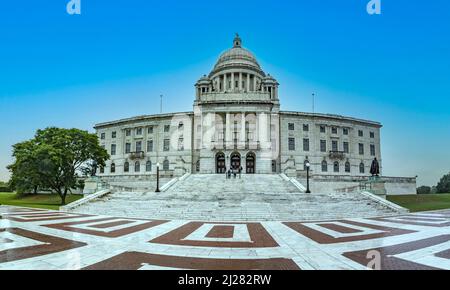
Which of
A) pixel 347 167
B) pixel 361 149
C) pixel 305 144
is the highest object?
pixel 305 144

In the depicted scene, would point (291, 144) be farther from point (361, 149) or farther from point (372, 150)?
point (372, 150)

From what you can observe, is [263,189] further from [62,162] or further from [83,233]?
[62,162]

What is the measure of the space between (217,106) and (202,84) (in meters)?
11.6

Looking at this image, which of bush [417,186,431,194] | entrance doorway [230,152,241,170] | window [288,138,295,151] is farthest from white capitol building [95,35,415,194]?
bush [417,186,431,194]

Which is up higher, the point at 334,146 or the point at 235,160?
the point at 334,146

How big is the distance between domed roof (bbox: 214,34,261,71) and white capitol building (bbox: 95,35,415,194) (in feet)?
0.83

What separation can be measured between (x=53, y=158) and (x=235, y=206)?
21793mm

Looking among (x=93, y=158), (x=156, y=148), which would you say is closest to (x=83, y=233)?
(x=93, y=158)

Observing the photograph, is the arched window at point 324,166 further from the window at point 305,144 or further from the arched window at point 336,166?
the window at point 305,144

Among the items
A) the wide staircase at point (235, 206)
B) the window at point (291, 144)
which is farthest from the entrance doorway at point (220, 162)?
the wide staircase at point (235, 206)

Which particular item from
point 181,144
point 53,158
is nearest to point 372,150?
point 181,144

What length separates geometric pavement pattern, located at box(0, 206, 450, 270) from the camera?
246 inches

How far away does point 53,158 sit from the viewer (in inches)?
1115

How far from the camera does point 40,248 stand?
7.77 meters
